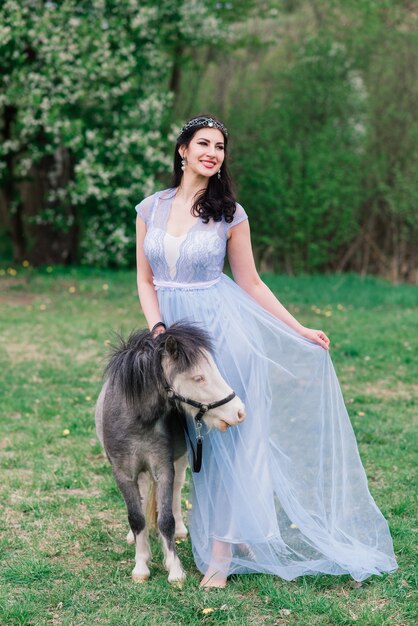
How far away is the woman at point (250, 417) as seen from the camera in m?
3.95

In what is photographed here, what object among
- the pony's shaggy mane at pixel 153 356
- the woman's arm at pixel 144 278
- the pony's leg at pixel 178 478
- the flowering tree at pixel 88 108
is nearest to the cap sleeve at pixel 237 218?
the woman's arm at pixel 144 278

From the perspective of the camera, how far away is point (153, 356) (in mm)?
3707

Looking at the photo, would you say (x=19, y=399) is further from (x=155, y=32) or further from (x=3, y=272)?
(x=155, y=32)

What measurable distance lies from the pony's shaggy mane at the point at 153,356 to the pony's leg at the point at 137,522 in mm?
411

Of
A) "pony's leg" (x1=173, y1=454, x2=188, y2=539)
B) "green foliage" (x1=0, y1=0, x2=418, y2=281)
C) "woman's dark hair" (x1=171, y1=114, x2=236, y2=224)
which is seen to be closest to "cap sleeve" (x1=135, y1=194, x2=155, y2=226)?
"woman's dark hair" (x1=171, y1=114, x2=236, y2=224)

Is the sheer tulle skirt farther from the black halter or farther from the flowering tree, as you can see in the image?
the flowering tree

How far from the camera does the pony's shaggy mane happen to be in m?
3.60

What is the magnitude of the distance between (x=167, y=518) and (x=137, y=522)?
178 mm

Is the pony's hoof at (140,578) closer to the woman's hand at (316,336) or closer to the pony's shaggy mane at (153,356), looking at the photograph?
the pony's shaggy mane at (153,356)

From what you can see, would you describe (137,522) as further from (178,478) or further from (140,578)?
(178,478)

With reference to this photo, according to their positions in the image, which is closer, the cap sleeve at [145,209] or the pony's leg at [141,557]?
the pony's leg at [141,557]

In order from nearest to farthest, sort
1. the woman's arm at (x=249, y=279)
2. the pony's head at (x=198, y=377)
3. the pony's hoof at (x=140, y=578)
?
the pony's head at (x=198, y=377), the pony's hoof at (x=140, y=578), the woman's arm at (x=249, y=279)

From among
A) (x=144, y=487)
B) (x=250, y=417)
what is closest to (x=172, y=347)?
(x=250, y=417)

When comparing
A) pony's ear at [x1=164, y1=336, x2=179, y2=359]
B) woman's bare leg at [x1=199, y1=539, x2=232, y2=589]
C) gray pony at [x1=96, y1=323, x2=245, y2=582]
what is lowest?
woman's bare leg at [x1=199, y1=539, x2=232, y2=589]
